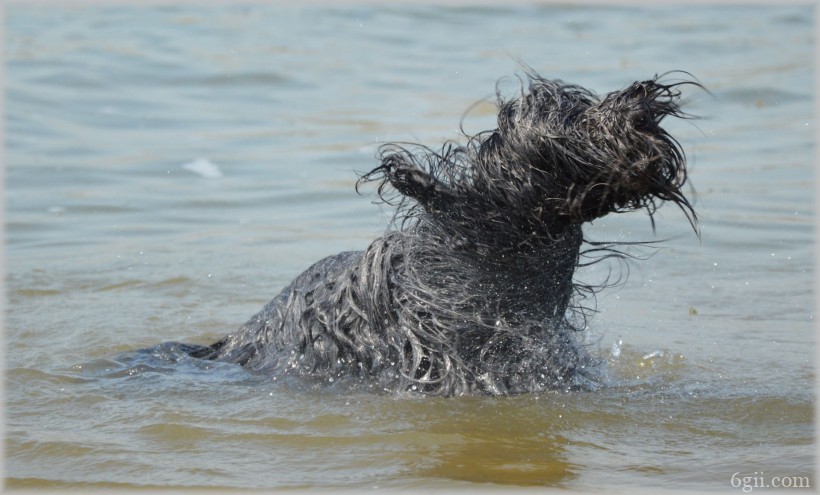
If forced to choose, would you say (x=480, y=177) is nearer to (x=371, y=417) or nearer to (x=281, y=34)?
(x=371, y=417)

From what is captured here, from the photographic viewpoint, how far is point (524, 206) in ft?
12.8

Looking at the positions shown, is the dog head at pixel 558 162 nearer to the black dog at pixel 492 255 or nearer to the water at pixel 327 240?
the black dog at pixel 492 255

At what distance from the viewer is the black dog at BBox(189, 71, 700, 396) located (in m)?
3.67

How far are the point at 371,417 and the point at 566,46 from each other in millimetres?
12094

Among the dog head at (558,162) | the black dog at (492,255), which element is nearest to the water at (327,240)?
the black dog at (492,255)

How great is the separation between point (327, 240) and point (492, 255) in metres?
4.23

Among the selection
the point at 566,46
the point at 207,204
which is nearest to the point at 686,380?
the point at 207,204

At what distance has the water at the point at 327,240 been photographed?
13.7 ft

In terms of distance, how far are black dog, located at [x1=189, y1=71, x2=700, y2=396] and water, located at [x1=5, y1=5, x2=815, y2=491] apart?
0.53 feet

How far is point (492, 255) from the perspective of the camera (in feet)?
13.5

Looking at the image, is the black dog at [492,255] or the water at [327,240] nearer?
the black dog at [492,255]

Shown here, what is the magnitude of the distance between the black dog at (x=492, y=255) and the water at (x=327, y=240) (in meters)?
0.16

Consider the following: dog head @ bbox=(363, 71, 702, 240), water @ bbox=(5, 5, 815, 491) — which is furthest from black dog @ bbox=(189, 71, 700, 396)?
water @ bbox=(5, 5, 815, 491)

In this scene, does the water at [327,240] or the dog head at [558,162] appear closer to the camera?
the dog head at [558,162]
